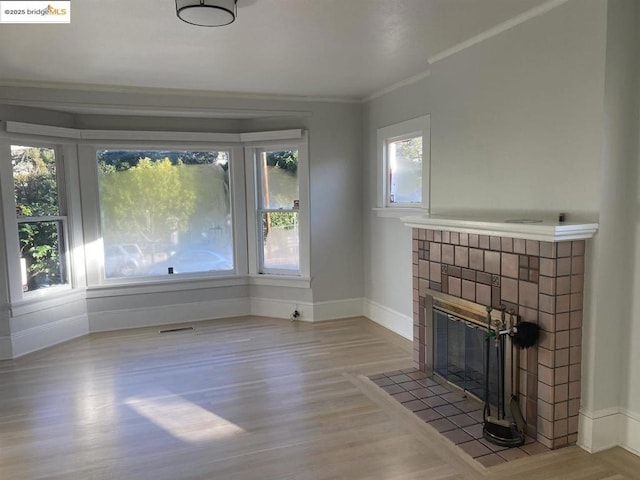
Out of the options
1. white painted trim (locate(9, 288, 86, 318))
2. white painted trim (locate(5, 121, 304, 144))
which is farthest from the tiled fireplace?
white painted trim (locate(9, 288, 86, 318))

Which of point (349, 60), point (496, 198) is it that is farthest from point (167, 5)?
Result: point (496, 198)

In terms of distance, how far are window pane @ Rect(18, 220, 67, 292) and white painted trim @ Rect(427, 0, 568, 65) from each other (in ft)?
12.5

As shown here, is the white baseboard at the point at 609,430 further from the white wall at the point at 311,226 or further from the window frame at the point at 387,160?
the white wall at the point at 311,226

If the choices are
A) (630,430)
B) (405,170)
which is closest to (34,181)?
(405,170)

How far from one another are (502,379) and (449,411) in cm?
40

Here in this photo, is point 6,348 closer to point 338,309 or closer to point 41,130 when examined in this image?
point 41,130

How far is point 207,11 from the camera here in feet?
7.73

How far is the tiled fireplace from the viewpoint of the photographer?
2404mm

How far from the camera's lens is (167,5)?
247cm

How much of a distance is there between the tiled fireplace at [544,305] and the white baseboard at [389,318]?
155 cm

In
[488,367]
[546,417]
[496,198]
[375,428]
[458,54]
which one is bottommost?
[375,428]

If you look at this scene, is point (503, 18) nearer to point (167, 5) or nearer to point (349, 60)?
point (349, 60)

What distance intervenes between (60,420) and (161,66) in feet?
8.56

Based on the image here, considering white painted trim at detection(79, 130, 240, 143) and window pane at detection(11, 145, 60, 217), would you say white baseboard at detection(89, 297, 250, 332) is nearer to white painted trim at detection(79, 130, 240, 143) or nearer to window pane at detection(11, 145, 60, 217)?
window pane at detection(11, 145, 60, 217)
